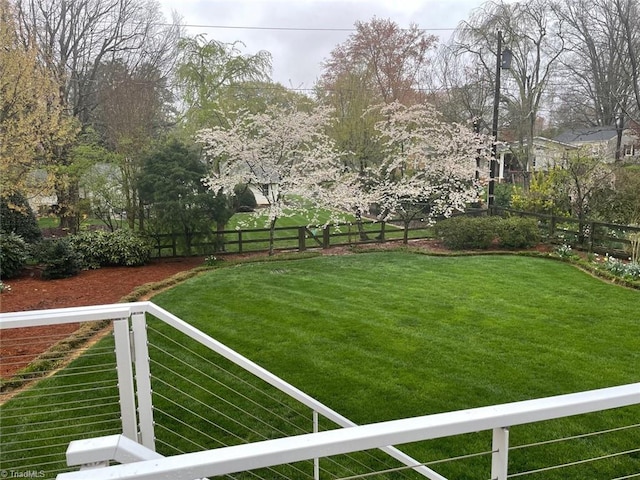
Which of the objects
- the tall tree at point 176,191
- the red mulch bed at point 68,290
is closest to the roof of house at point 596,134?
the tall tree at point 176,191

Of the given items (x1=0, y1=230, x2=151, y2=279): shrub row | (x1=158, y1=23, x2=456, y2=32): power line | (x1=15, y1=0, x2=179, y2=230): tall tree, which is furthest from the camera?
(x1=15, y1=0, x2=179, y2=230): tall tree

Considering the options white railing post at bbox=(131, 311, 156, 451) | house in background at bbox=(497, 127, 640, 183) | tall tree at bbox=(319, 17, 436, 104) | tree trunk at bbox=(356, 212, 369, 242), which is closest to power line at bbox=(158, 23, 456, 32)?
tall tree at bbox=(319, 17, 436, 104)

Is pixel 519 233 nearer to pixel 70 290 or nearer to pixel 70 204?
pixel 70 290

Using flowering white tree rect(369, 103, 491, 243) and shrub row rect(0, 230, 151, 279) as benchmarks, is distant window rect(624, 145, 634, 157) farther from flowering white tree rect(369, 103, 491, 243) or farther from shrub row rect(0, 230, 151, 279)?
shrub row rect(0, 230, 151, 279)

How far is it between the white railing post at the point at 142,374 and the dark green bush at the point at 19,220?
8.92 meters

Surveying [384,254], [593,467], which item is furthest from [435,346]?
[384,254]

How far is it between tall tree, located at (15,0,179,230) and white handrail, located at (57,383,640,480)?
1595cm

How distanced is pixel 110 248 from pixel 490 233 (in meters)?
9.43

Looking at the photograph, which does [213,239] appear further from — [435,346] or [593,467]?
[593,467]

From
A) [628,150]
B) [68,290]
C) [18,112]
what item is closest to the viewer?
[18,112]

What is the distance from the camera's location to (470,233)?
38.0ft

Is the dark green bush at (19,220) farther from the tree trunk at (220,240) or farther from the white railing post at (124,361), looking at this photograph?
the white railing post at (124,361)

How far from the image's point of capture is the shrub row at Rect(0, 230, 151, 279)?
870 cm

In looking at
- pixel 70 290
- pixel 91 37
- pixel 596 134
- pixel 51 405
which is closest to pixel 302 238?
pixel 70 290
